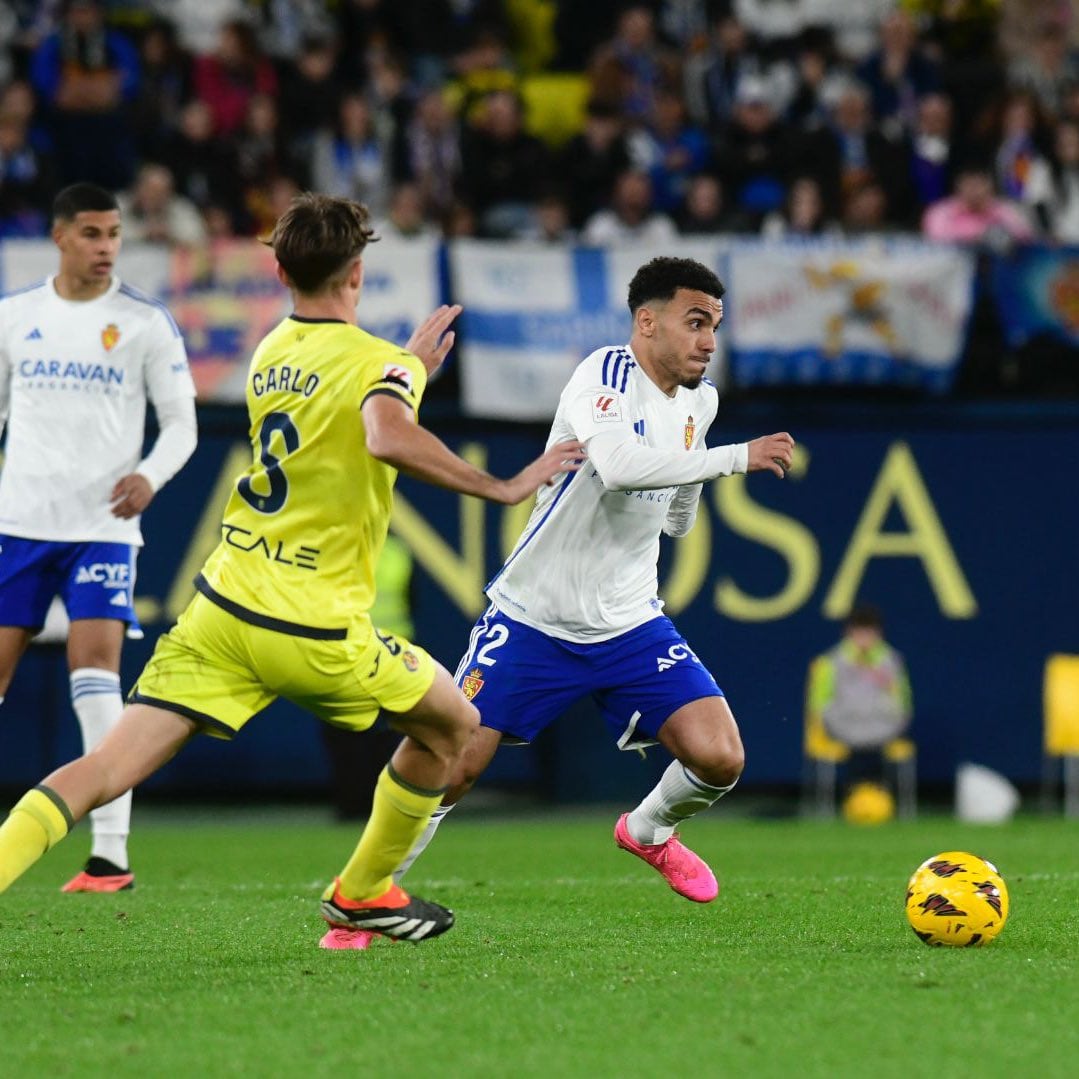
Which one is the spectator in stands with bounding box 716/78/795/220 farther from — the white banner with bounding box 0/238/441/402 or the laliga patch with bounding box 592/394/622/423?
the laliga patch with bounding box 592/394/622/423

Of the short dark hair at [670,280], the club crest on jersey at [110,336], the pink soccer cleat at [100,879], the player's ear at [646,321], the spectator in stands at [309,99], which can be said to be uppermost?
the spectator in stands at [309,99]

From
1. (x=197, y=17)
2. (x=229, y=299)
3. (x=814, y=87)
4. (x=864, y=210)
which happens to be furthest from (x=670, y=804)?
(x=197, y=17)

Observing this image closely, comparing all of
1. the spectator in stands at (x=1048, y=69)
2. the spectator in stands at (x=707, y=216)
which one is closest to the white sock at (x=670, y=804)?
the spectator in stands at (x=707, y=216)

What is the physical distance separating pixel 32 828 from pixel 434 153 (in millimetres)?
10966

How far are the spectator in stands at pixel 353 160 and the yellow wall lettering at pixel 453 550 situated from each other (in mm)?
2324

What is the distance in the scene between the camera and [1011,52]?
60.2ft

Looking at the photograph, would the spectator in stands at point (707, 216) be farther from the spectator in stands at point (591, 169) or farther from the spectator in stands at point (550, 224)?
the spectator in stands at point (550, 224)

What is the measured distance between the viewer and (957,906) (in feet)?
20.8

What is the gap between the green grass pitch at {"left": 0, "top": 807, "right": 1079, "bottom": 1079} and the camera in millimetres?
4605

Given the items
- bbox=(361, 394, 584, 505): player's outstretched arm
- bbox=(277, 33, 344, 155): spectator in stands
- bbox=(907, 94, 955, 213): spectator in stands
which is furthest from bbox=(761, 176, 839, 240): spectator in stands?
bbox=(361, 394, 584, 505): player's outstretched arm

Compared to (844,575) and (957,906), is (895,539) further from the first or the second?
(957,906)

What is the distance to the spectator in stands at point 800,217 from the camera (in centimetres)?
1495

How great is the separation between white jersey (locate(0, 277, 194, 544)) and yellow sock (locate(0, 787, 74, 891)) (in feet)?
9.43

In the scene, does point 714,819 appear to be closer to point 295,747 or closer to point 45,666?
point 295,747
